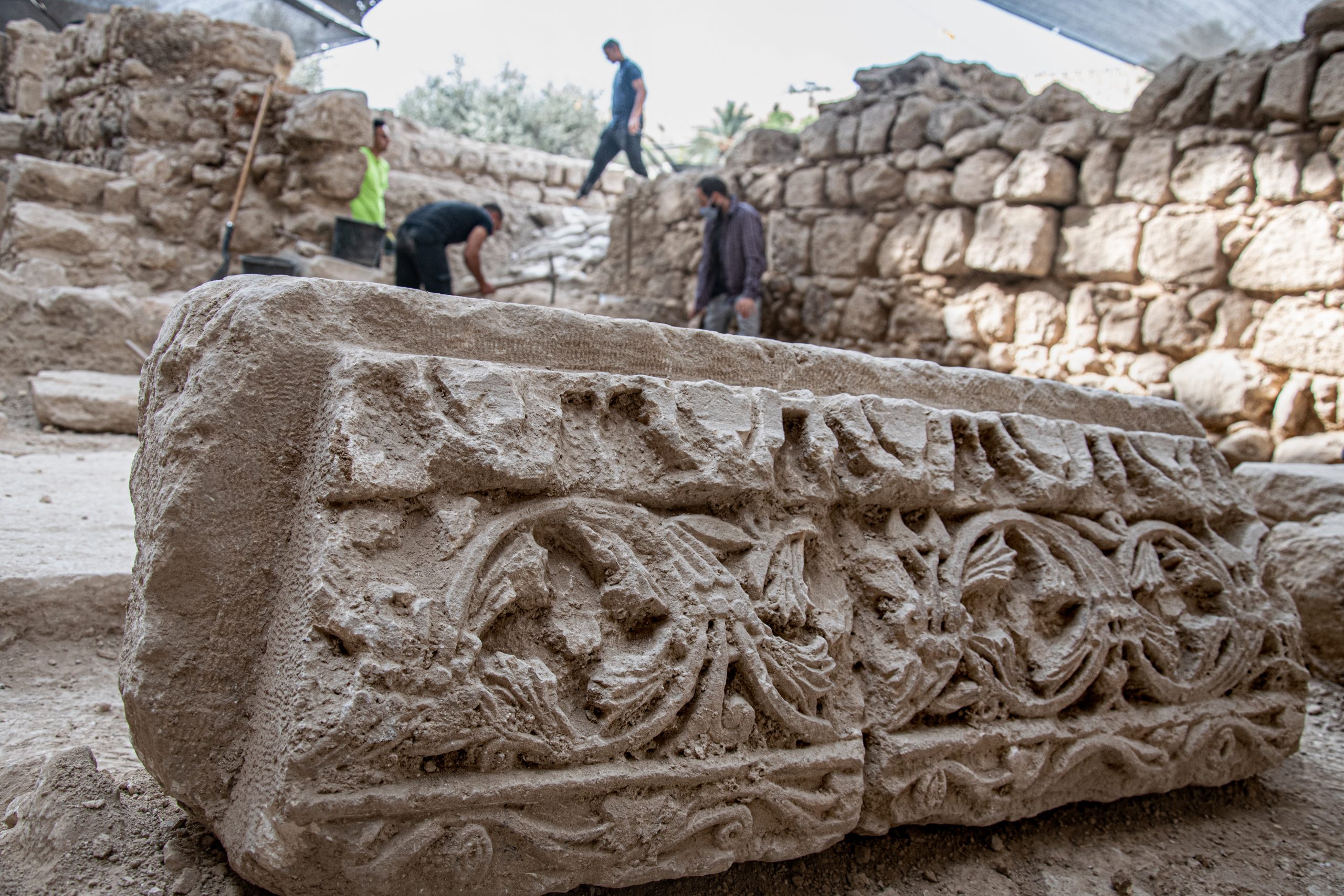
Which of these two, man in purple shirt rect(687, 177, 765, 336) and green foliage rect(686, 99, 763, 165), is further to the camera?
green foliage rect(686, 99, 763, 165)

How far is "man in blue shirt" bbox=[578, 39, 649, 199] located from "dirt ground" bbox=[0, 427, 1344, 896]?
713cm

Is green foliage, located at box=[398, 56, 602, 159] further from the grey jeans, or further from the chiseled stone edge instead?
the chiseled stone edge

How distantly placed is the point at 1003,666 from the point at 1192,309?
3.67m

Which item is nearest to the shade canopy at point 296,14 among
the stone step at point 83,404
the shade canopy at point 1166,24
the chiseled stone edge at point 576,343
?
the stone step at point 83,404

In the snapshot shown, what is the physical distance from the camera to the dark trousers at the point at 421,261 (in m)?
4.90

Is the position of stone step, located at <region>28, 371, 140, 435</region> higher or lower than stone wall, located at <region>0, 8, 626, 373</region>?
lower

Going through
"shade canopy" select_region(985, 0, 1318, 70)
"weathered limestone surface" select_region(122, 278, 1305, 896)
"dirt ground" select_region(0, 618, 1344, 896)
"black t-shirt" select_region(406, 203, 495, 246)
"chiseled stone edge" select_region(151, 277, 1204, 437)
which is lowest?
"dirt ground" select_region(0, 618, 1344, 896)

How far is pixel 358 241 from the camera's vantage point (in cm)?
618

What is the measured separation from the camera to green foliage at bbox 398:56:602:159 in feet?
45.8

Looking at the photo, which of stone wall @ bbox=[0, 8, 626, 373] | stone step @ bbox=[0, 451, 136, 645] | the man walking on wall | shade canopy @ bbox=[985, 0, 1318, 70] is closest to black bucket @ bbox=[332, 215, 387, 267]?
A: stone wall @ bbox=[0, 8, 626, 373]

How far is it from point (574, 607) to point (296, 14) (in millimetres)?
7128

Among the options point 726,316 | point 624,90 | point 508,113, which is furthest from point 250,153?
point 508,113

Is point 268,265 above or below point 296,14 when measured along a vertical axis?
below

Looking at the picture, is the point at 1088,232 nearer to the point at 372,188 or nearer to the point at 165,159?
the point at 372,188
